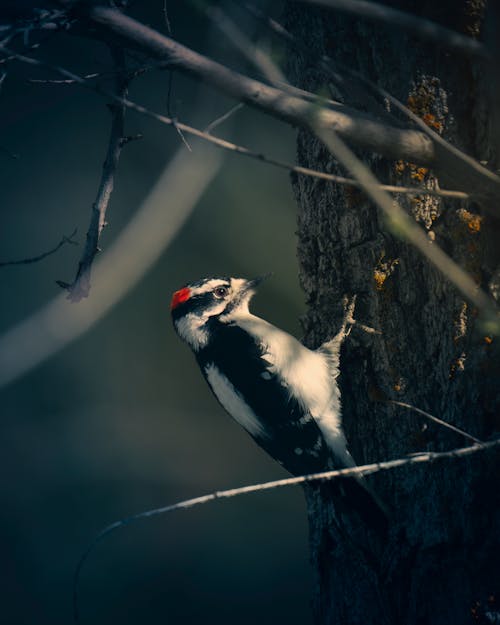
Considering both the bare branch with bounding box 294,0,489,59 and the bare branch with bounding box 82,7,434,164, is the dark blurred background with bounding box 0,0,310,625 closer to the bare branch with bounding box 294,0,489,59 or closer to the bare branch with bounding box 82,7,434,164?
the bare branch with bounding box 82,7,434,164

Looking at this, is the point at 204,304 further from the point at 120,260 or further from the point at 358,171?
the point at 358,171

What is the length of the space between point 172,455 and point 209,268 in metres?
1.67

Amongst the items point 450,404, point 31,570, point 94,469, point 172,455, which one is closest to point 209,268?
point 172,455

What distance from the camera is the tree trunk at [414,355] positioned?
1.66 meters

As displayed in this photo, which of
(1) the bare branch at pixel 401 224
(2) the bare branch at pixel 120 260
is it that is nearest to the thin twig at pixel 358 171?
(1) the bare branch at pixel 401 224

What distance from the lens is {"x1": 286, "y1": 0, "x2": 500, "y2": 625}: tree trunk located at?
1661mm

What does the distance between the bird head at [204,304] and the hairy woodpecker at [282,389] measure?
84mm

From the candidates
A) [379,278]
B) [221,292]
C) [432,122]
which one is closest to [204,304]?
[221,292]

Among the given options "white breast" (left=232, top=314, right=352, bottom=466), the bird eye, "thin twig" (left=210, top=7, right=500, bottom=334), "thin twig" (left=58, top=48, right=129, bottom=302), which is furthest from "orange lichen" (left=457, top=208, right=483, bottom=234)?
the bird eye

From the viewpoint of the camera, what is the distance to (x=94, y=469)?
546cm

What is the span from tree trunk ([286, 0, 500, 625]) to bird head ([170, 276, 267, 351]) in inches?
22.0

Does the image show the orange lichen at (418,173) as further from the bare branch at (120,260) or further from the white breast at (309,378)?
the bare branch at (120,260)

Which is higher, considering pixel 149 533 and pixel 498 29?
pixel 498 29

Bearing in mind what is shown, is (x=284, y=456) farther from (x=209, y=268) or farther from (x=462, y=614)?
(x=209, y=268)
